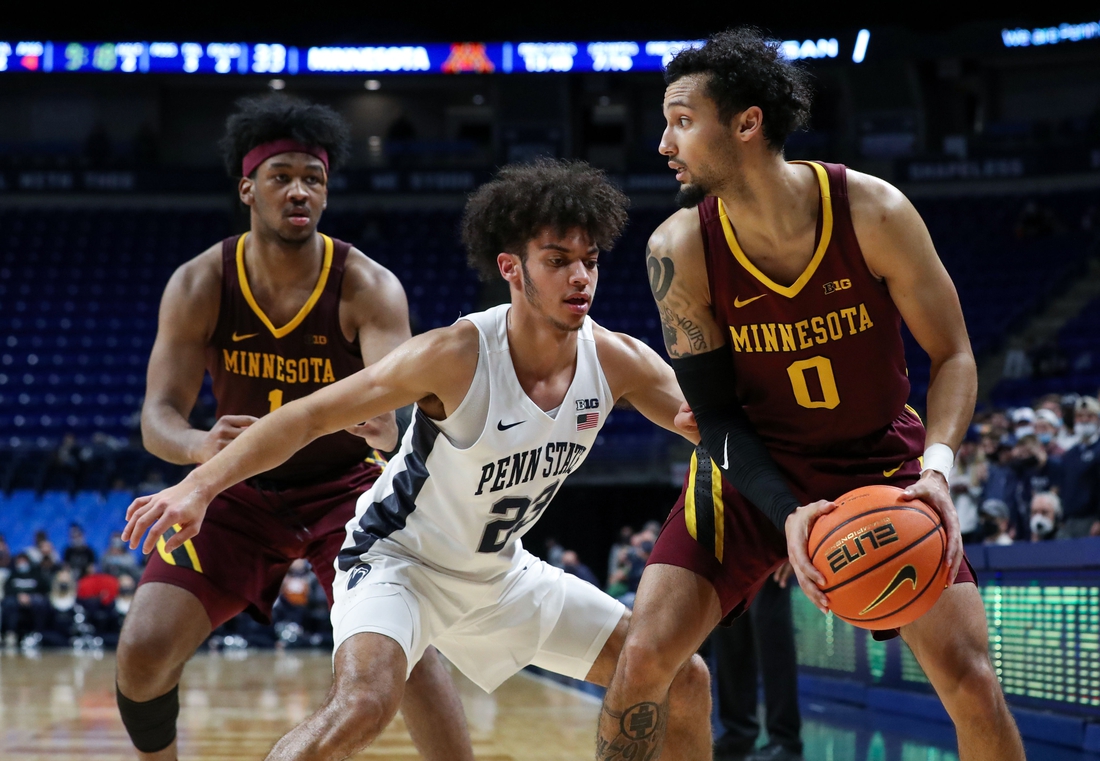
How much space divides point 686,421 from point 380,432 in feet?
3.22

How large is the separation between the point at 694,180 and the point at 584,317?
55cm

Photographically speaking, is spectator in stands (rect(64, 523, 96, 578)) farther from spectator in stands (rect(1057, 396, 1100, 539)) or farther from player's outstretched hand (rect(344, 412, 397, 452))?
player's outstretched hand (rect(344, 412, 397, 452))

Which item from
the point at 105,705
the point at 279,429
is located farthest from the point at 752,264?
the point at 105,705

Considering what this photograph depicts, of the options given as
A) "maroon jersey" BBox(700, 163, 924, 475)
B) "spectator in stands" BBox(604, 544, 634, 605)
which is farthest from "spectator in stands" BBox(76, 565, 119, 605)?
"maroon jersey" BBox(700, 163, 924, 475)

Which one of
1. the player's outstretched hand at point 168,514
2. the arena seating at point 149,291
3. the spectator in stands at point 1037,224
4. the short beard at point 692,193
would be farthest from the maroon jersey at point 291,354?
the spectator in stands at point 1037,224

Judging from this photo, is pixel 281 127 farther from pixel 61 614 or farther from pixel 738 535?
pixel 61 614

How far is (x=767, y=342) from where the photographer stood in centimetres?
337

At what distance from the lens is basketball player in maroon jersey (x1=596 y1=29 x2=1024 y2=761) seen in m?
3.20

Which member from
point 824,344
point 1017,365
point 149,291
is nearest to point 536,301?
point 824,344

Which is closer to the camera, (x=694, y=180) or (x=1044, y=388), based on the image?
(x=694, y=180)

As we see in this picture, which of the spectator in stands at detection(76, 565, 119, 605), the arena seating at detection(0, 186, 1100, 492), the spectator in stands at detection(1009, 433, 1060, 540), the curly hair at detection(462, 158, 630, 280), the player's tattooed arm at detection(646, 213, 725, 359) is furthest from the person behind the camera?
the arena seating at detection(0, 186, 1100, 492)

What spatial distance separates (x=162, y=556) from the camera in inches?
158

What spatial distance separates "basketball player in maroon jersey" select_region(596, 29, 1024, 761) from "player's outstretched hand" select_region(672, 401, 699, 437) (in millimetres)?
184

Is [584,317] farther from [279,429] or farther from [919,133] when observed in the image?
[919,133]
